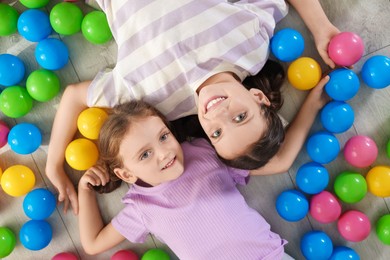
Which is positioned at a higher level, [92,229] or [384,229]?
[92,229]

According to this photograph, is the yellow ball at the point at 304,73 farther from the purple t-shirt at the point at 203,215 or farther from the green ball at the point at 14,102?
the green ball at the point at 14,102

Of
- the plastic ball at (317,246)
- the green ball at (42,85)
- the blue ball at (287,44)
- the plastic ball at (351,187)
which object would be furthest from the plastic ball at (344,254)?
the green ball at (42,85)

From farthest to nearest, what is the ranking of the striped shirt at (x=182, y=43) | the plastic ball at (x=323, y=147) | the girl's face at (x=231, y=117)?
the plastic ball at (x=323, y=147)
the striped shirt at (x=182, y=43)
the girl's face at (x=231, y=117)

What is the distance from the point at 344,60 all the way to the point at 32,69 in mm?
997

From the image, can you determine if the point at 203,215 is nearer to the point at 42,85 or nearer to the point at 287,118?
the point at 287,118

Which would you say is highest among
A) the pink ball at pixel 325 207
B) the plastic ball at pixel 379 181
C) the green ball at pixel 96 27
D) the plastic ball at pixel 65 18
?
the plastic ball at pixel 65 18

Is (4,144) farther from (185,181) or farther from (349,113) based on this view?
(349,113)

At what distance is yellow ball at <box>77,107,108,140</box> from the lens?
4.11 ft

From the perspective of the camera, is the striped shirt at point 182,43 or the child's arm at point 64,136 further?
the child's arm at point 64,136

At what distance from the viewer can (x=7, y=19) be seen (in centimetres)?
129

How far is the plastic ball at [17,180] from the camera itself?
1.30m

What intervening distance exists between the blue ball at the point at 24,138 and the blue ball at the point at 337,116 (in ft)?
2.97

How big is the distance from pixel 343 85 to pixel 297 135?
0.66ft

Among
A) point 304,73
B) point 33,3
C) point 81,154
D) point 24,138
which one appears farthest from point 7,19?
point 304,73
